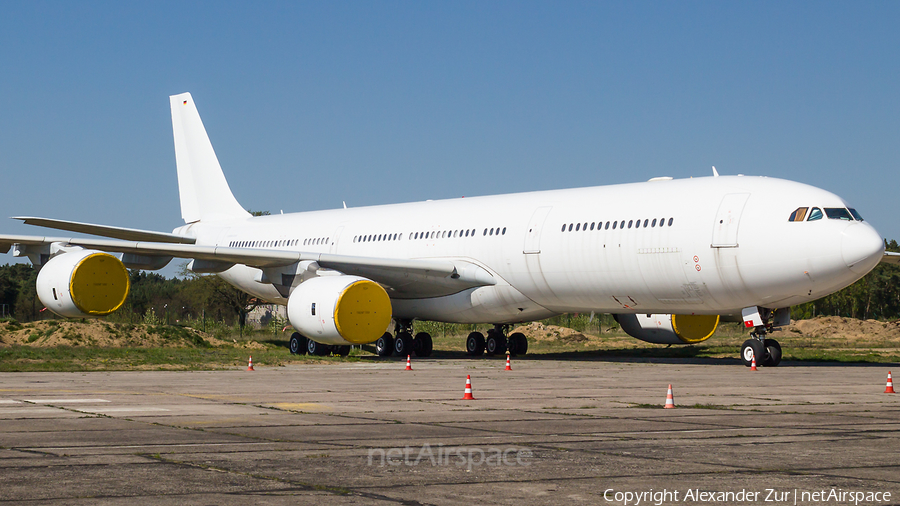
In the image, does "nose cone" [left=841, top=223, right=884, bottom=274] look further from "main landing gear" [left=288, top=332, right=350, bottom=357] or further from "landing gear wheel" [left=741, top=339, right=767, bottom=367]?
"main landing gear" [left=288, top=332, right=350, bottom=357]

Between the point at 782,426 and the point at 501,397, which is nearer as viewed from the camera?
the point at 782,426

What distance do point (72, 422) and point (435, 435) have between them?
362 centimetres

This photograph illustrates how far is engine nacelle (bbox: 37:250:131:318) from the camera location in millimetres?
21516

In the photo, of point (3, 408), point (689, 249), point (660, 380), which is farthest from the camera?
point (689, 249)

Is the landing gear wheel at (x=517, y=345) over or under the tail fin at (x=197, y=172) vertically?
under

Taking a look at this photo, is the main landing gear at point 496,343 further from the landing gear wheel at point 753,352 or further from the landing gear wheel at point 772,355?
the landing gear wheel at point 772,355

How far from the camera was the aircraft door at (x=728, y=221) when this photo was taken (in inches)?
713

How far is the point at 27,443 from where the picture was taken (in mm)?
7945

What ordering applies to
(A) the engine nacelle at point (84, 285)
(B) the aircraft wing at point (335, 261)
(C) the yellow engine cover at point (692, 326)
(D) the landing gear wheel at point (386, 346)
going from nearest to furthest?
(A) the engine nacelle at point (84, 285) → (B) the aircraft wing at point (335, 261) → (C) the yellow engine cover at point (692, 326) → (D) the landing gear wheel at point (386, 346)

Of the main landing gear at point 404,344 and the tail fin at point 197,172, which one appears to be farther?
the tail fin at point 197,172

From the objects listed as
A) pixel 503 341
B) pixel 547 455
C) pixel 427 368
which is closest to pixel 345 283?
pixel 427 368

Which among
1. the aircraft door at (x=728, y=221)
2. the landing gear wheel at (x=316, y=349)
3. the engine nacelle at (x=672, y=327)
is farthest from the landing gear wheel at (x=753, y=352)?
the landing gear wheel at (x=316, y=349)

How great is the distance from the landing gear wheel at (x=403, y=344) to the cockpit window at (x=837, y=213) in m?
11.4

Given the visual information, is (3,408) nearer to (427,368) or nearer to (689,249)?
(427,368)
